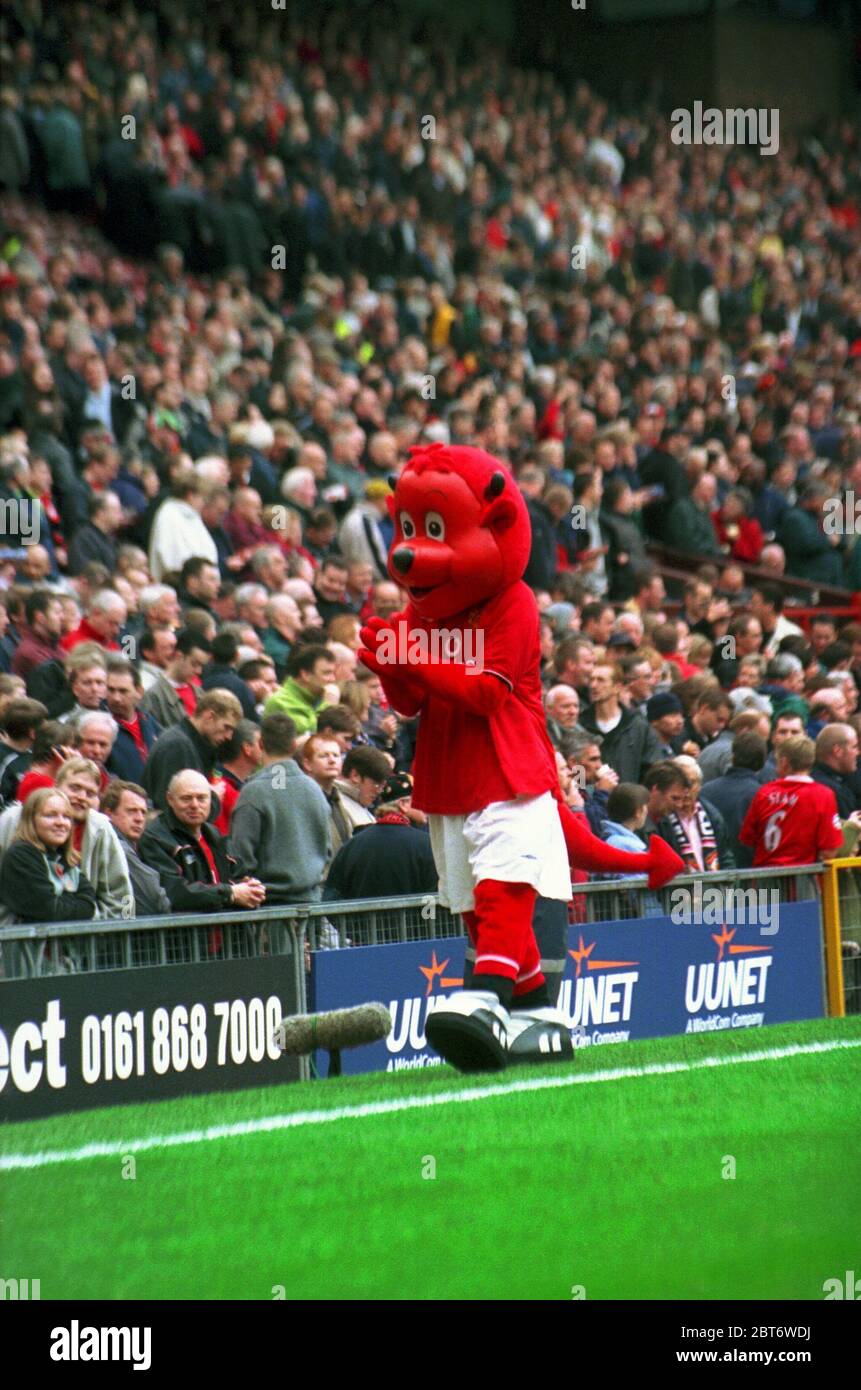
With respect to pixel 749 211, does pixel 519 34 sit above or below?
above

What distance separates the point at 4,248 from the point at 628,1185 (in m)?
12.7

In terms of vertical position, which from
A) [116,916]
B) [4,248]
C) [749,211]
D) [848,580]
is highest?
[749,211]

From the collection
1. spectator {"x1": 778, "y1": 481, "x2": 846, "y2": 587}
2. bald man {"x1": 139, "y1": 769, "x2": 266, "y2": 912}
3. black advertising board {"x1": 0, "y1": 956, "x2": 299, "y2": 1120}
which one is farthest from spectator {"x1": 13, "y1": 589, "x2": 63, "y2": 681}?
spectator {"x1": 778, "y1": 481, "x2": 846, "y2": 587}

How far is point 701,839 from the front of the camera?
1180 cm

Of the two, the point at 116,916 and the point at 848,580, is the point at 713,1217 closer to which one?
the point at 116,916

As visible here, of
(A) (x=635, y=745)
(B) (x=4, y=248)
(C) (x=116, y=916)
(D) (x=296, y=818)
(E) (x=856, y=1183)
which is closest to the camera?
(E) (x=856, y=1183)

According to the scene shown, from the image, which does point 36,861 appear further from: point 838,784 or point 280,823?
point 838,784

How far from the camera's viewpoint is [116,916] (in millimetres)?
9164

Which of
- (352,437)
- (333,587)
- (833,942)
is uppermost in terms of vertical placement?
(352,437)

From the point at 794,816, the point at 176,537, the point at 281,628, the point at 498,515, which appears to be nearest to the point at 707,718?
the point at 794,816

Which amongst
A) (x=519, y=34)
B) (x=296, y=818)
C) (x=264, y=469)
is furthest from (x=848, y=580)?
(x=519, y=34)

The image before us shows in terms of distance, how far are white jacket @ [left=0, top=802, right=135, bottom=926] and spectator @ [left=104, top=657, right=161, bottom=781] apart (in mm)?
1468

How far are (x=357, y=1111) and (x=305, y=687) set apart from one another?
436 cm

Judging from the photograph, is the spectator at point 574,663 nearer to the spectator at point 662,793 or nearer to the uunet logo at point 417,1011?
the spectator at point 662,793
